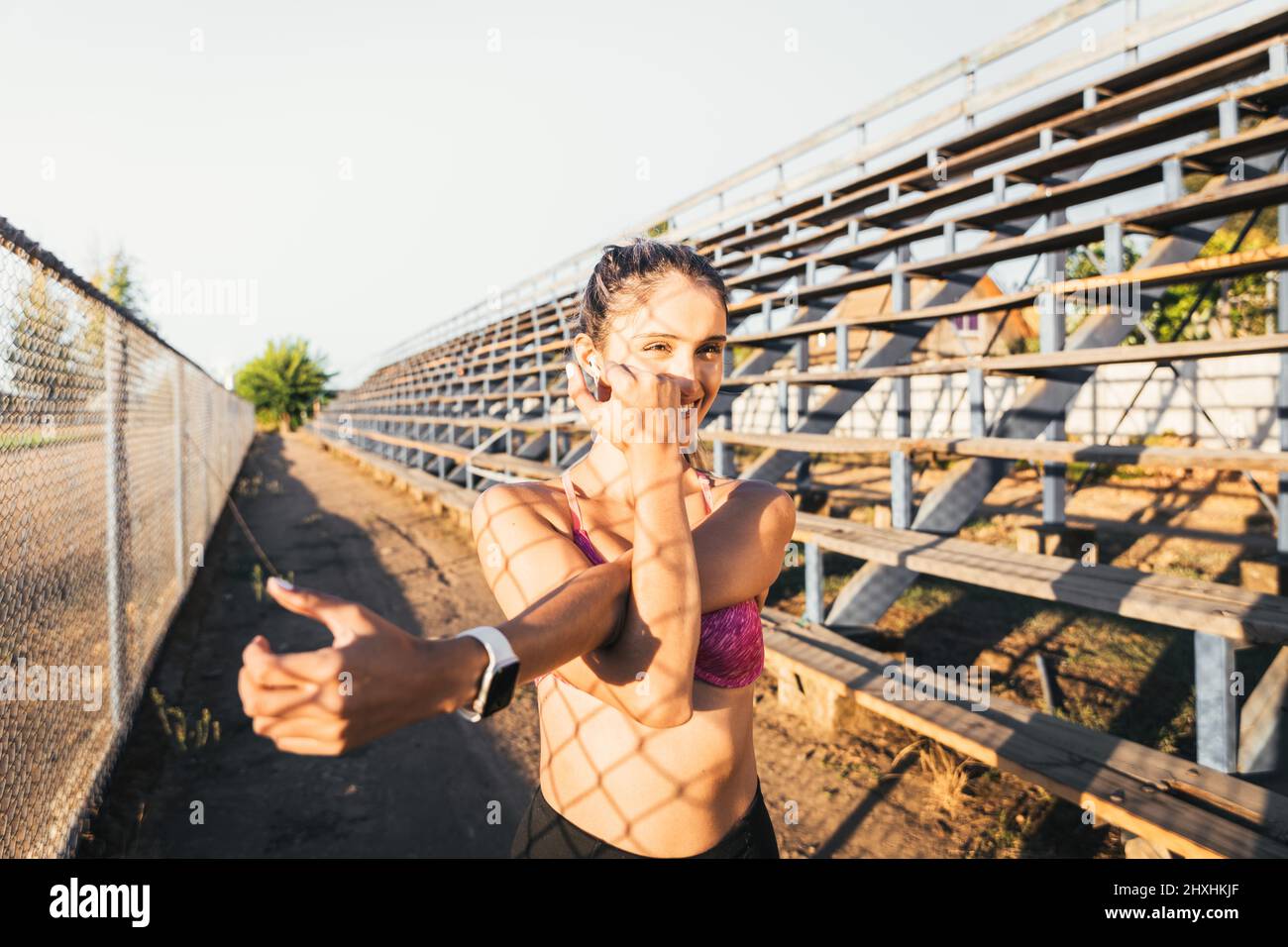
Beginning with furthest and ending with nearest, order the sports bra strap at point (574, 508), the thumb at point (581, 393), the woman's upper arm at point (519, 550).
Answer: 1. the sports bra strap at point (574, 508)
2. the woman's upper arm at point (519, 550)
3. the thumb at point (581, 393)

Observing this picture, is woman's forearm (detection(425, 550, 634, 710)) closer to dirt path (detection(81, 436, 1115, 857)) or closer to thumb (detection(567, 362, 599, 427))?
thumb (detection(567, 362, 599, 427))

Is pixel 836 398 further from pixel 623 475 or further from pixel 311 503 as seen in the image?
pixel 311 503

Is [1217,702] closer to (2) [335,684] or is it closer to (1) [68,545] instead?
(2) [335,684]

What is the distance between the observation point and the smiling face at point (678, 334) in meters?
1.06

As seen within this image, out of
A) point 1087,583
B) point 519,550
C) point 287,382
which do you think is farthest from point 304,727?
point 287,382

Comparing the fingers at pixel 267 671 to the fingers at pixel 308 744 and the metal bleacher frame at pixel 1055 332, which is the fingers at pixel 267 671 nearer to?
the fingers at pixel 308 744

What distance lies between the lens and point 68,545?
2.79 m

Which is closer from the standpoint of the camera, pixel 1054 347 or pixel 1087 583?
pixel 1087 583

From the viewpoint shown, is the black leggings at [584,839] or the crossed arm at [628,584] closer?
the crossed arm at [628,584]

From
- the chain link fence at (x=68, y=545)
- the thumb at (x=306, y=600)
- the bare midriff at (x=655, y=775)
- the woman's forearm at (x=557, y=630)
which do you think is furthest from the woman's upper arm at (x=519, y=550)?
the chain link fence at (x=68, y=545)

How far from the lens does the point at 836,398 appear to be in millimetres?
4609

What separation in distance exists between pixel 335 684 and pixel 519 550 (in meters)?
0.51
